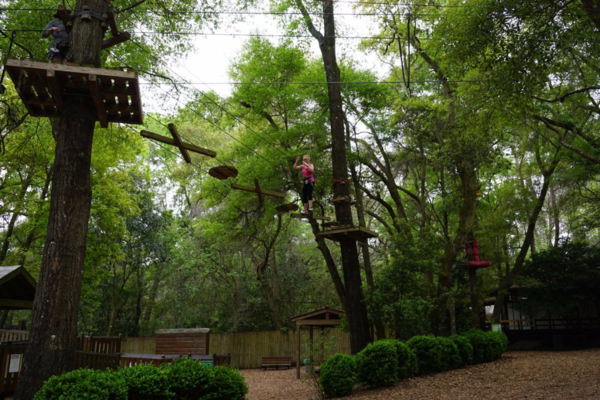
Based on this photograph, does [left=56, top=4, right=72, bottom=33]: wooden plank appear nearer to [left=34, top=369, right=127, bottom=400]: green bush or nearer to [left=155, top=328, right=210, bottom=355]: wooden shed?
[left=34, top=369, right=127, bottom=400]: green bush

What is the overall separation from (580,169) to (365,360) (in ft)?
42.2

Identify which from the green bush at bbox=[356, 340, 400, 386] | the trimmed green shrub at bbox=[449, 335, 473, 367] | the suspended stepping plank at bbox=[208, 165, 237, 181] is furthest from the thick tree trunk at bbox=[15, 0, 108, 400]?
the trimmed green shrub at bbox=[449, 335, 473, 367]

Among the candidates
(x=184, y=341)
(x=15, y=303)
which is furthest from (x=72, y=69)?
(x=184, y=341)

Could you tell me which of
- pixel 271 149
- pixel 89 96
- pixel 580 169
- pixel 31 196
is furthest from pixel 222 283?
pixel 89 96

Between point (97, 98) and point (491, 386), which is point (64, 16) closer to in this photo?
point (97, 98)

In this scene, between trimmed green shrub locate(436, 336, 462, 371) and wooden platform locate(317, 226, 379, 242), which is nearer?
wooden platform locate(317, 226, 379, 242)

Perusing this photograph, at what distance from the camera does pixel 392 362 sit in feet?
33.3

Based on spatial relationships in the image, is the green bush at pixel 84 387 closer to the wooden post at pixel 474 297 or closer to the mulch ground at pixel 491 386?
the mulch ground at pixel 491 386

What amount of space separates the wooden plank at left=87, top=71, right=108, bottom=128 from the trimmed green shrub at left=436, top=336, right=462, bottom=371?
9.60 metres

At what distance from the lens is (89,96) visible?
662 cm

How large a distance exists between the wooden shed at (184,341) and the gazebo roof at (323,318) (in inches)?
136

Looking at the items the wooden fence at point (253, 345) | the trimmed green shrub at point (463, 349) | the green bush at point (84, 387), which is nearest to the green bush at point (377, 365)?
the trimmed green shrub at point (463, 349)

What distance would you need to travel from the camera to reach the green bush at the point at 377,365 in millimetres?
9977

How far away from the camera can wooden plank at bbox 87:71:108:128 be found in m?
6.03
